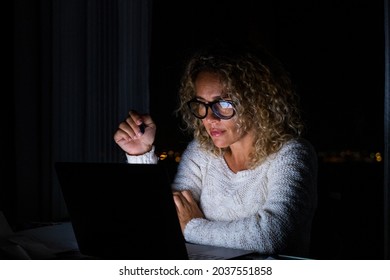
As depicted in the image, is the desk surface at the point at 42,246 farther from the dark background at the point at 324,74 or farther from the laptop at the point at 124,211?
the dark background at the point at 324,74

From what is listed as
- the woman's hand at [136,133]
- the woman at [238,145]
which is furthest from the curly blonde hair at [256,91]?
the woman's hand at [136,133]

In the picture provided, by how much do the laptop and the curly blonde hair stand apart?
1.97 feet

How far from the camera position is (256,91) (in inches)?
71.1

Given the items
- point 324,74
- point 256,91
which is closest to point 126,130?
point 256,91

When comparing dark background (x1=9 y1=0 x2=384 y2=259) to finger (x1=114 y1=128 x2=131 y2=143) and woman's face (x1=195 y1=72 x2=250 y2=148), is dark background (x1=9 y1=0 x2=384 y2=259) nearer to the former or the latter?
finger (x1=114 y1=128 x2=131 y2=143)

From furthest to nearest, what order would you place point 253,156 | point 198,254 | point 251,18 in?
1. point 251,18
2. point 253,156
3. point 198,254

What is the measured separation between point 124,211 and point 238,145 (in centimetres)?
78

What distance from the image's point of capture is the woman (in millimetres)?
1578

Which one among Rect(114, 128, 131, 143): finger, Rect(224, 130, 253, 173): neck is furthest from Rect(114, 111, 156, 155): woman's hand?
Rect(224, 130, 253, 173): neck

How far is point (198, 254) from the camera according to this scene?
1.28m

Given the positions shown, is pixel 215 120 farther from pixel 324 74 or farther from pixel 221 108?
pixel 324 74
